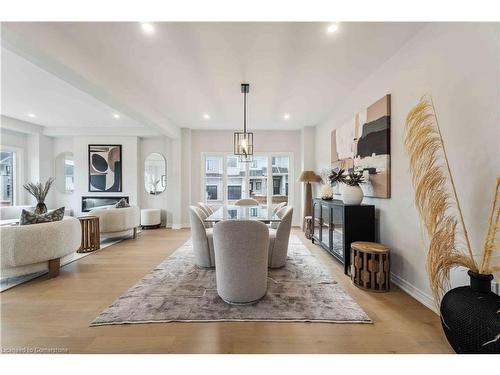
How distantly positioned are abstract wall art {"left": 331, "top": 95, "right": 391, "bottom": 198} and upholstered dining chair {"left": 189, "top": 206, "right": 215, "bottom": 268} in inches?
90.7

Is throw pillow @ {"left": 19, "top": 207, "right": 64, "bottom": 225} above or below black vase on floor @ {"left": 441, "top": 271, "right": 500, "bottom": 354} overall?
above

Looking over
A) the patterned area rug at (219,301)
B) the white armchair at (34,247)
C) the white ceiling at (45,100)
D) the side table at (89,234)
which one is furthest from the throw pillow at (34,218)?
the white ceiling at (45,100)

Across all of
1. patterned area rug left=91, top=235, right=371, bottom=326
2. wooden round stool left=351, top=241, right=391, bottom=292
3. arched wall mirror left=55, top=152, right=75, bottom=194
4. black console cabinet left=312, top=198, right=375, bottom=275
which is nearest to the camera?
patterned area rug left=91, top=235, right=371, bottom=326

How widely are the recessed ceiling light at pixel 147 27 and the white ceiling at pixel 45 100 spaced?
182cm

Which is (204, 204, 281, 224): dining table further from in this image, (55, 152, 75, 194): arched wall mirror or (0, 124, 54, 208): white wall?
(0, 124, 54, 208): white wall

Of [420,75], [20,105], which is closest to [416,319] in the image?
[420,75]

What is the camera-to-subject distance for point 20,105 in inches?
175

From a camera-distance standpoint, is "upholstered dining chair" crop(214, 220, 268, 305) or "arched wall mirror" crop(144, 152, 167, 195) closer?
"upholstered dining chair" crop(214, 220, 268, 305)

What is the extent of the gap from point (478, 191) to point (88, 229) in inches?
202

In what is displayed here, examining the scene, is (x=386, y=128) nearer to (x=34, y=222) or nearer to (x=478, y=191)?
(x=478, y=191)

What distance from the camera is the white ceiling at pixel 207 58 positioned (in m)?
2.07

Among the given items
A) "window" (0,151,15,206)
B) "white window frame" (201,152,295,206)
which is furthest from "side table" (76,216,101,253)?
"window" (0,151,15,206)

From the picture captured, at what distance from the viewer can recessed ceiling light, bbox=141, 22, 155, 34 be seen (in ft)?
6.61
